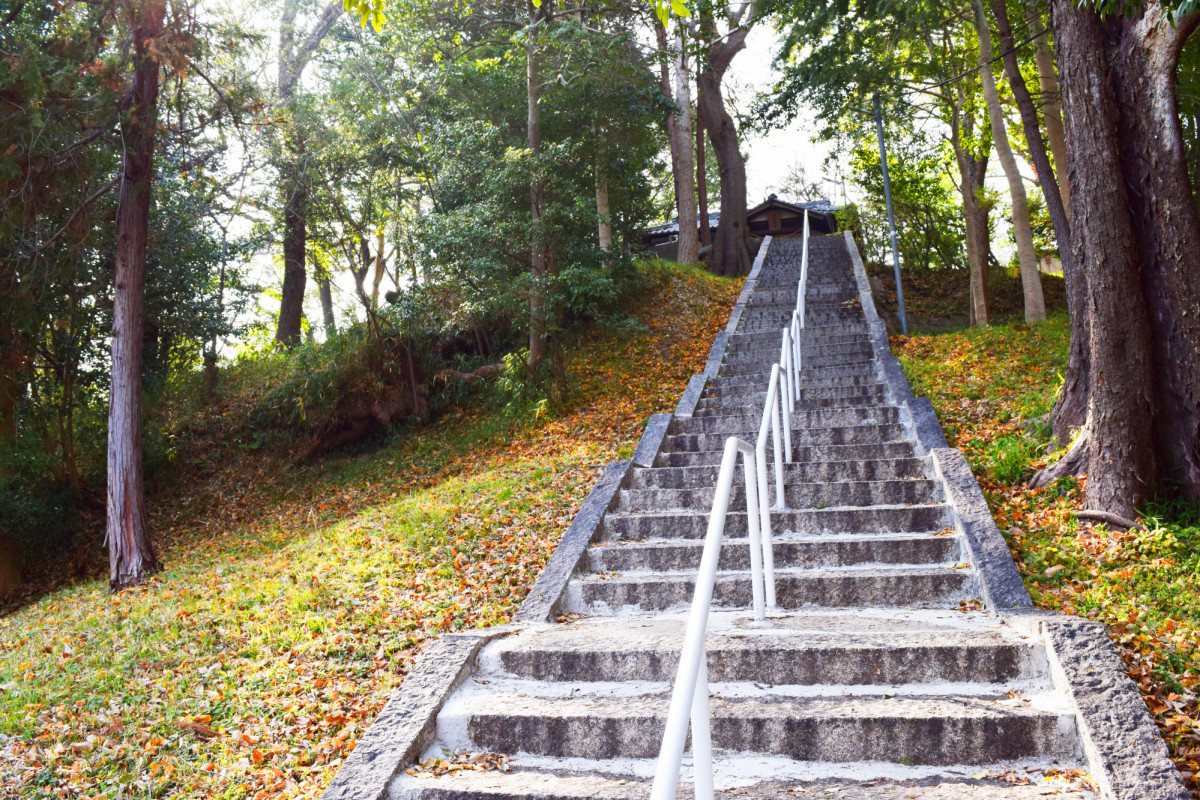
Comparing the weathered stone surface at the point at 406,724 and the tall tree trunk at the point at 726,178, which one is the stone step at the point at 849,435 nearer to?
the weathered stone surface at the point at 406,724

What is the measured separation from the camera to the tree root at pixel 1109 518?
16.2 feet

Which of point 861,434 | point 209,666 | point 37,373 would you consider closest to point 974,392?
point 861,434

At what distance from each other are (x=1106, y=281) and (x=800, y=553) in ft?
9.14

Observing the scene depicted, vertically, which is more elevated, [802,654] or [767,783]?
[802,654]

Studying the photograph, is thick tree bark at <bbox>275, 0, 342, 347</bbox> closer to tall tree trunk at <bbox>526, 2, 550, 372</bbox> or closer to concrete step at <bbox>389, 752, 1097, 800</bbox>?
A: tall tree trunk at <bbox>526, 2, 550, 372</bbox>

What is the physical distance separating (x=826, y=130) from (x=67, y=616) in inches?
619

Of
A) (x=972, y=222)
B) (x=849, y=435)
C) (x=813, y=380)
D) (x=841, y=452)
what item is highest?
(x=972, y=222)

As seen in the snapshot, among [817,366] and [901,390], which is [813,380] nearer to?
[817,366]

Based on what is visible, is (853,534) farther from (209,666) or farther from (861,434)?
(209,666)

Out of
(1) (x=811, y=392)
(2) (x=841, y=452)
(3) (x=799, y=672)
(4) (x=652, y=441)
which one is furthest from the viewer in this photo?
(1) (x=811, y=392)

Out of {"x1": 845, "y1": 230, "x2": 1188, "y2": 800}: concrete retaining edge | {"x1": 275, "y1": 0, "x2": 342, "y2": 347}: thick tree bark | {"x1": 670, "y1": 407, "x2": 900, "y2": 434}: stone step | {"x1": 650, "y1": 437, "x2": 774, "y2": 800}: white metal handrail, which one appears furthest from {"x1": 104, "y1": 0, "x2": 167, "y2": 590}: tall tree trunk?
{"x1": 845, "y1": 230, "x2": 1188, "y2": 800}: concrete retaining edge

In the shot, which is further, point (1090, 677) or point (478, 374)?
point (478, 374)

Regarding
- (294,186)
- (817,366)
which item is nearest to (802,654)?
(817,366)

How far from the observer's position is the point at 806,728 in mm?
3232
